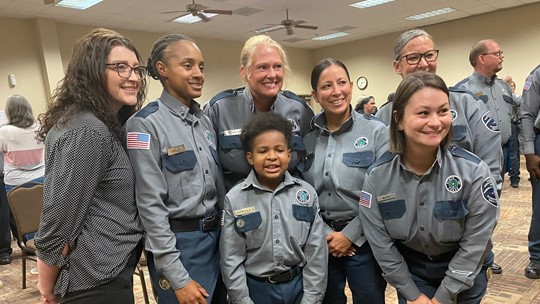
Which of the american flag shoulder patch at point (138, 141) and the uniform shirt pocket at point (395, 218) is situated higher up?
the american flag shoulder patch at point (138, 141)

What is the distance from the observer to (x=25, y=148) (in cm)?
409

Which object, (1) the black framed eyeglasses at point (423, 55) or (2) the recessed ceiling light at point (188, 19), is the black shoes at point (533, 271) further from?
(2) the recessed ceiling light at point (188, 19)

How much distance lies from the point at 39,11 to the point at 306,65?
28.1 ft

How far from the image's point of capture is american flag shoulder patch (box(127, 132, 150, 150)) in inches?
60.3

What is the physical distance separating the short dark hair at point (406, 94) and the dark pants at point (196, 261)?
35.5 inches

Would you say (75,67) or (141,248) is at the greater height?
(75,67)

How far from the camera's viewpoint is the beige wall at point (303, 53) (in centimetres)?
739

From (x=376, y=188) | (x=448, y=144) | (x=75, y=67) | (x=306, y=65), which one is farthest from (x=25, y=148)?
(x=306, y=65)

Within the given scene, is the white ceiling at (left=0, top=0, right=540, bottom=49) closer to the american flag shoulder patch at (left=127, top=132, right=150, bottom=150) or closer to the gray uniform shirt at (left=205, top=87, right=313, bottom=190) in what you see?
the gray uniform shirt at (left=205, top=87, right=313, bottom=190)

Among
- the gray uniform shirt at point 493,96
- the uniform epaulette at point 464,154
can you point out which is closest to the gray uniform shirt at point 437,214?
the uniform epaulette at point 464,154

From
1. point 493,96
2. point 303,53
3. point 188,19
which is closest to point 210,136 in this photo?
point 493,96

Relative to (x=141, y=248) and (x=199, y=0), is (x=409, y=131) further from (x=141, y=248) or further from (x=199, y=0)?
(x=199, y=0)

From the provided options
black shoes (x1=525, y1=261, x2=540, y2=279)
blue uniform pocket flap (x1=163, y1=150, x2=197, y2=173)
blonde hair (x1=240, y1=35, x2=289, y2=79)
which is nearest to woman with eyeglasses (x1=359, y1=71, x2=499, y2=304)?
blonde hair (x1=240, y1=35, x2=289, y2=79)

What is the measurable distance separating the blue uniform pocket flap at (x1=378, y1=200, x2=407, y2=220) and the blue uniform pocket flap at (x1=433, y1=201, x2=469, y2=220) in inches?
5.4
